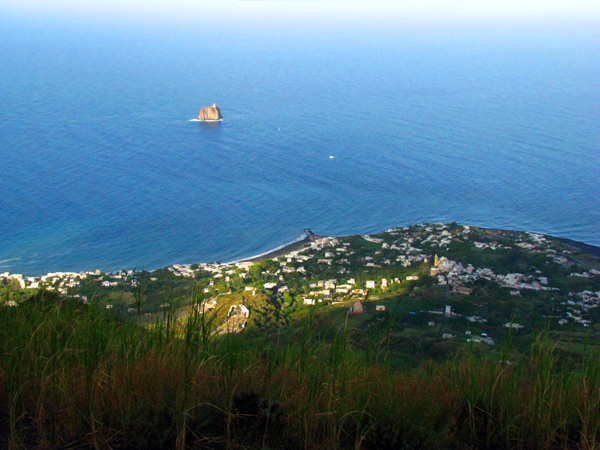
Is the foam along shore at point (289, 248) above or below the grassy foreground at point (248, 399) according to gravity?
below

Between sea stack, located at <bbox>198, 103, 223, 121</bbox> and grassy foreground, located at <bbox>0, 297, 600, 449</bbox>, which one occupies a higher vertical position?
grassy foreground, located at <bbox>0, 297, 600, 449</bbox>

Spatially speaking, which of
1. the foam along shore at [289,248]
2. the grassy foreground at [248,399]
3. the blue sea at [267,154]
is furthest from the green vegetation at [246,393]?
the blue sea at [267,154]

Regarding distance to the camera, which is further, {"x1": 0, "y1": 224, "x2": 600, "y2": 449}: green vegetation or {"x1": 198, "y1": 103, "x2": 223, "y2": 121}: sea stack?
{"x1": 198, "y1": 103, "x2": 223, "y2": 121}: sea stack

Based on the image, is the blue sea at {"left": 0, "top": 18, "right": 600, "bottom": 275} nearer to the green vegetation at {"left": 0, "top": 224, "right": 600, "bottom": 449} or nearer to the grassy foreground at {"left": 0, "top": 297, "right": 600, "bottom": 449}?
the green vegetation at {"left": 0, "top": 224, "right": 600, "bottom": 449}

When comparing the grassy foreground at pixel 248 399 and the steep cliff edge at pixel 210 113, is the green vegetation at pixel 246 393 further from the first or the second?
the steep cliff edge at pixel 210 113

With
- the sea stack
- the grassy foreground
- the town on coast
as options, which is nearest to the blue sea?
the sea stack

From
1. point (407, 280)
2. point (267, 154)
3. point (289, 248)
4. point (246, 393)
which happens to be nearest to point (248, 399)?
point (246, 393)

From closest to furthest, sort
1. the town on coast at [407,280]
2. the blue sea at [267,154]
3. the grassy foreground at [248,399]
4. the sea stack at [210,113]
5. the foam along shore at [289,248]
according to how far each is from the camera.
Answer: the grassy foreground at [248,399]
the town on coast at [407,280]
the foam along shore at [289,248]
the blue sea at [267,154]
the sea stack at [210,113]
